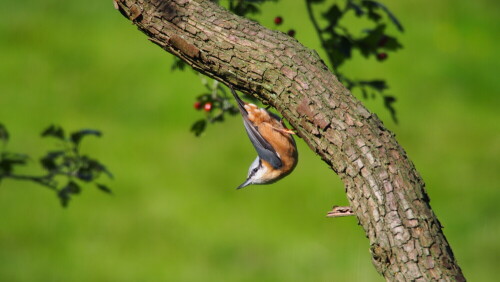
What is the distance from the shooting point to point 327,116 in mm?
2414

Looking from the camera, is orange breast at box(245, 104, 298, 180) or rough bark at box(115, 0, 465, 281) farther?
orange breast at box(245, 104, 298, 180)

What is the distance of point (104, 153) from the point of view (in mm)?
6457

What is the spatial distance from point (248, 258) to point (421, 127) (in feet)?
7.79

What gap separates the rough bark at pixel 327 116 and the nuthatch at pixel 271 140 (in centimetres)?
78

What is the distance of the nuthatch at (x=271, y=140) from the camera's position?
338 cm

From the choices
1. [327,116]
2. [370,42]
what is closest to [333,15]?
[370,42]

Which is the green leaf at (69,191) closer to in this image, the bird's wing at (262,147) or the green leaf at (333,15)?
the bird's wing at (262,147)

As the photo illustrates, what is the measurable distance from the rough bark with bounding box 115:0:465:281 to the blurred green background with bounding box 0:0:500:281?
3016 millimetres

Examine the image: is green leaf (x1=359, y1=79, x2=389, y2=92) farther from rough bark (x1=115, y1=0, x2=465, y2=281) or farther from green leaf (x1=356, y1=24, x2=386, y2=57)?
rough bark (x1=115, y1=0, x2=465, y2=281)

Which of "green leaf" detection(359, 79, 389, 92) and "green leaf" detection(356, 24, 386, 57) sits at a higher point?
"green leaf" detection(356, 24, 386, 57)

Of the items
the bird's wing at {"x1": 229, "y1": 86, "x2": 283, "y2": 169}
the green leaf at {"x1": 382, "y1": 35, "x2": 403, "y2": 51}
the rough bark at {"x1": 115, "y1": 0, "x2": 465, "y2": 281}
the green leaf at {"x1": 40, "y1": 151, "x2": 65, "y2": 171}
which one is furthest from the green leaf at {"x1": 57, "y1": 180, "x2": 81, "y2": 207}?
the green leaf at {"x1": 382, "y1": 35, "x2": 403, "y2": 51}

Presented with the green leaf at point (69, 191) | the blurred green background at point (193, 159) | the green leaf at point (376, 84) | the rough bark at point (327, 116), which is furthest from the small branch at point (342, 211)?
the blurred green background at point (193, 159)

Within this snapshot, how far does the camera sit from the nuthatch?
3383mm

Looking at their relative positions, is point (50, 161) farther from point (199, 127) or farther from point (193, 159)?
point (193, 159)
